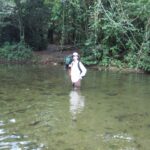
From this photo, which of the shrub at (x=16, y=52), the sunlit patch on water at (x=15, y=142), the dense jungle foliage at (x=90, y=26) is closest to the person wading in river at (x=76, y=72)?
the sunlit patch on water at (x=15, y=142)

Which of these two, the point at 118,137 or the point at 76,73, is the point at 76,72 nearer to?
the point at 76,73

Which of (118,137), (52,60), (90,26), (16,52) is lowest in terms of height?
(118,137)

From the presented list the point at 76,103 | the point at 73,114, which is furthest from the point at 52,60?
the point at 73,114

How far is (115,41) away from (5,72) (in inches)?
284

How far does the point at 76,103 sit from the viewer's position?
1202 centimetres

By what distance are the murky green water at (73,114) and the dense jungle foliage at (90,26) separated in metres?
5.34

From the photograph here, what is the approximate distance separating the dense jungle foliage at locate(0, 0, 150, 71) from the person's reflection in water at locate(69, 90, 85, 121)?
818cm

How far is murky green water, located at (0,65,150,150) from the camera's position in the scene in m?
8.10

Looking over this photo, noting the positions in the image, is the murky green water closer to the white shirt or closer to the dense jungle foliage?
the white shirt

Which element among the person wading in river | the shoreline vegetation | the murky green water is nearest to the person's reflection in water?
the murky green water

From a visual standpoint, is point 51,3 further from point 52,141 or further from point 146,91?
point 52,141

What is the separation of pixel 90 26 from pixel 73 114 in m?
14.2

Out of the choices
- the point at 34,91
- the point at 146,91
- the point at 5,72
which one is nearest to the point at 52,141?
the point at 34,91

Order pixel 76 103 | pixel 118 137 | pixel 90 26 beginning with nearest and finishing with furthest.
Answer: pixel 118 137 → pixel 76 103 → pixel 90 26
